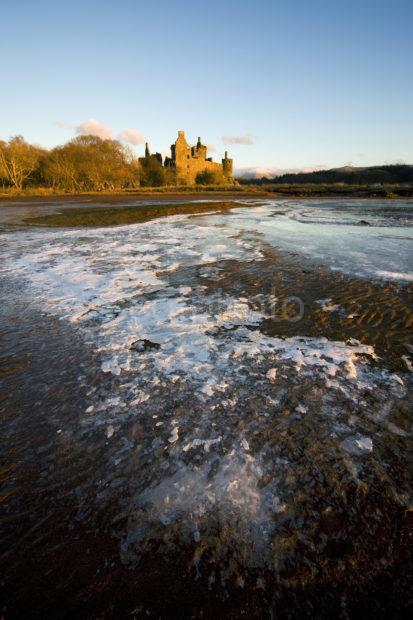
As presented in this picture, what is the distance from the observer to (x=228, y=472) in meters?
1.99

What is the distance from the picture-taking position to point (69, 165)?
2387 inches

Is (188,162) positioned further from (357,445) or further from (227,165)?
(357,445)

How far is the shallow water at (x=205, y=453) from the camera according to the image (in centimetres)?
147

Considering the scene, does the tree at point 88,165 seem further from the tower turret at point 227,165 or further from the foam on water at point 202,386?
the foam on water at point 202,386

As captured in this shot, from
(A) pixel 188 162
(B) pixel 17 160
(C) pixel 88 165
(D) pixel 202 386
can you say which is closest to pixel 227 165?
(A) pixel 188 162

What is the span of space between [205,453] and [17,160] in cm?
6898

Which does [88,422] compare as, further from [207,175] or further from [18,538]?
[207,175]

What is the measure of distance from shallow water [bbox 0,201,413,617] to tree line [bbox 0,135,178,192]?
6536 centimetres

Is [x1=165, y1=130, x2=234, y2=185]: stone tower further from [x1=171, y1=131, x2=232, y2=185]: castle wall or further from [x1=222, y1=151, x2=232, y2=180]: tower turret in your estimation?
[x1=222, y1=151, x2=232, y2=180]: tower turret

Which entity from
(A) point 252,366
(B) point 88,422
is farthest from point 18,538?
(A) point 252,366

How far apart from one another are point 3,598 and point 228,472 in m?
1.22

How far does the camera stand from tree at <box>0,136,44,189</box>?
5512 cm

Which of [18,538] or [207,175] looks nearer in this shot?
[18,538]

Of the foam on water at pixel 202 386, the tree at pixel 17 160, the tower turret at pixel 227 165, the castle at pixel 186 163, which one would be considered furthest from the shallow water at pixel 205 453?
the tower turret at pixel 227 165
